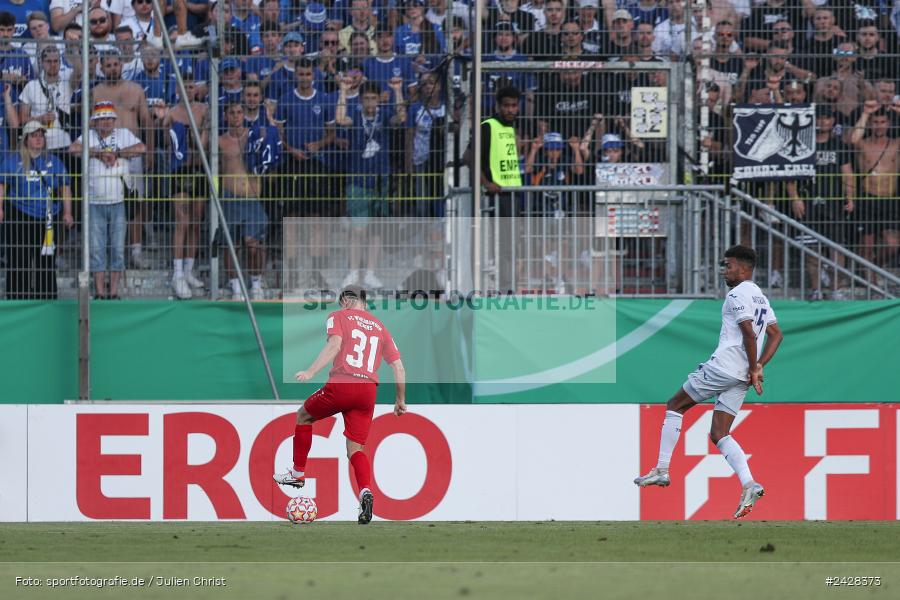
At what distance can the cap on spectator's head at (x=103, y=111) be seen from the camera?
13.2 metres

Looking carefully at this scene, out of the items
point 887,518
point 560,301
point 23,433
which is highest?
point 560,301

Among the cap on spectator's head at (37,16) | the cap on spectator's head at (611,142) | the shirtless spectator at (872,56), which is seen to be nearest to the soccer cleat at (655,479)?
the cap on spectator's head at (611,142)

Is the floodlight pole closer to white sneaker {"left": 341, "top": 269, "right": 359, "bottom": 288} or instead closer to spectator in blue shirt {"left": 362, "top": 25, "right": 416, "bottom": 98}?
white sneaker {"left": 341, "top": 269, "right": 359, "bottom": 288}

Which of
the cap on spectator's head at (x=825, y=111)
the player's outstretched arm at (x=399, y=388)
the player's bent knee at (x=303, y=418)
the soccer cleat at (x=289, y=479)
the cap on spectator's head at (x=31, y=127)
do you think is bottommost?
the soccer cleat at (x=289, y=479)

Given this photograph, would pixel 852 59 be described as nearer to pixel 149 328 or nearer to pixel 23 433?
pixel 149 328

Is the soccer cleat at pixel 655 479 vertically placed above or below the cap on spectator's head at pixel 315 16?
below

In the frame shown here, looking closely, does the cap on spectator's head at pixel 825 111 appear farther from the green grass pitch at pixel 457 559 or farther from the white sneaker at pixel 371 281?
the white sneaker at pixel 371 281

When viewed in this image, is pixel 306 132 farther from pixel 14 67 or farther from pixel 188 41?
pixel 14 67

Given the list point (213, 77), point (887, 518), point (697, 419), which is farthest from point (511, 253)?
point (887, 518)

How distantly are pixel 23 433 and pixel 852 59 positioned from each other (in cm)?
832

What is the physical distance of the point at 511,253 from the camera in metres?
13.3

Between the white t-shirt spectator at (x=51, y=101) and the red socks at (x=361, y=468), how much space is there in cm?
429

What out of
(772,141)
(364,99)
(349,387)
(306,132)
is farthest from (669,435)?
(306,132)

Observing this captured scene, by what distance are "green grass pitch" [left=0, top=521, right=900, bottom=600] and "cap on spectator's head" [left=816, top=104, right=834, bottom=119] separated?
4172 millimetres
